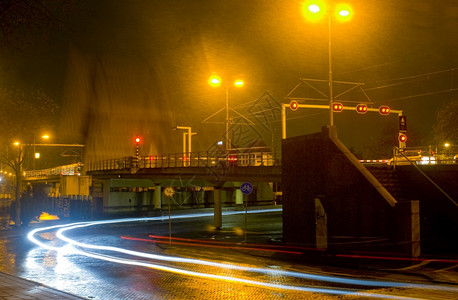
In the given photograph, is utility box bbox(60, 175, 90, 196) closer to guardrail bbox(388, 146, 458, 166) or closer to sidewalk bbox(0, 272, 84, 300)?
guardrail bbox(388, 146, 458, 166)

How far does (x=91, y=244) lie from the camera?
22.3 metres

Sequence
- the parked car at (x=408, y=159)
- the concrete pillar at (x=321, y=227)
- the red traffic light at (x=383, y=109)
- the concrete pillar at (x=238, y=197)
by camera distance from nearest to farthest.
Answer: the concrete pillar at (x=321, y=227) < the parked car at (x=408, y=159) < the red traffic light at (x=383, y=109) < the concrete pillar at (x=238, y=197)

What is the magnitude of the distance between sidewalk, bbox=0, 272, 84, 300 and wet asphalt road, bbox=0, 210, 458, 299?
782 millimetres

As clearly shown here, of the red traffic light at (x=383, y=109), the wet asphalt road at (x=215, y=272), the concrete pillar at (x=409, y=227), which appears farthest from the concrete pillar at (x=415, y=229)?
the red traffic light at (x=383, y=109)

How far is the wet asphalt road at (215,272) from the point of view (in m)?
10.3

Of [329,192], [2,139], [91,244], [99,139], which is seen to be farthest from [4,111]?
[99,139]

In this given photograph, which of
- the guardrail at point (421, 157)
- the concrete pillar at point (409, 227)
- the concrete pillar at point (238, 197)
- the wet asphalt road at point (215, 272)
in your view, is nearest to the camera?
the wet asphalt road at point (215, 272)

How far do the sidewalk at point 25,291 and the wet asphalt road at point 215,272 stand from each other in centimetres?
78

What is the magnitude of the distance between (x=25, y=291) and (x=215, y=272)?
562 centimetres

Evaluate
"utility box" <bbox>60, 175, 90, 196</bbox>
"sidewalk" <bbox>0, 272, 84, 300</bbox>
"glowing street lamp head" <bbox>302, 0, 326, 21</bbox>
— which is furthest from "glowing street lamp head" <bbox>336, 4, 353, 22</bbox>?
"utility box" <bbox>60, 175, 90, 196</bbox>

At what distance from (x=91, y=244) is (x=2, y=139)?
1530 cm

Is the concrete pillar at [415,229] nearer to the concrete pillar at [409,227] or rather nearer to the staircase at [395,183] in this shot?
the concrete pillar at [409,227]

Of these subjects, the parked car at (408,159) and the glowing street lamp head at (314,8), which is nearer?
the glowing street lamp head at (314,8)

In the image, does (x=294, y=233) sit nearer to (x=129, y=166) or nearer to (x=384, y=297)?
(x=384, y=297)
